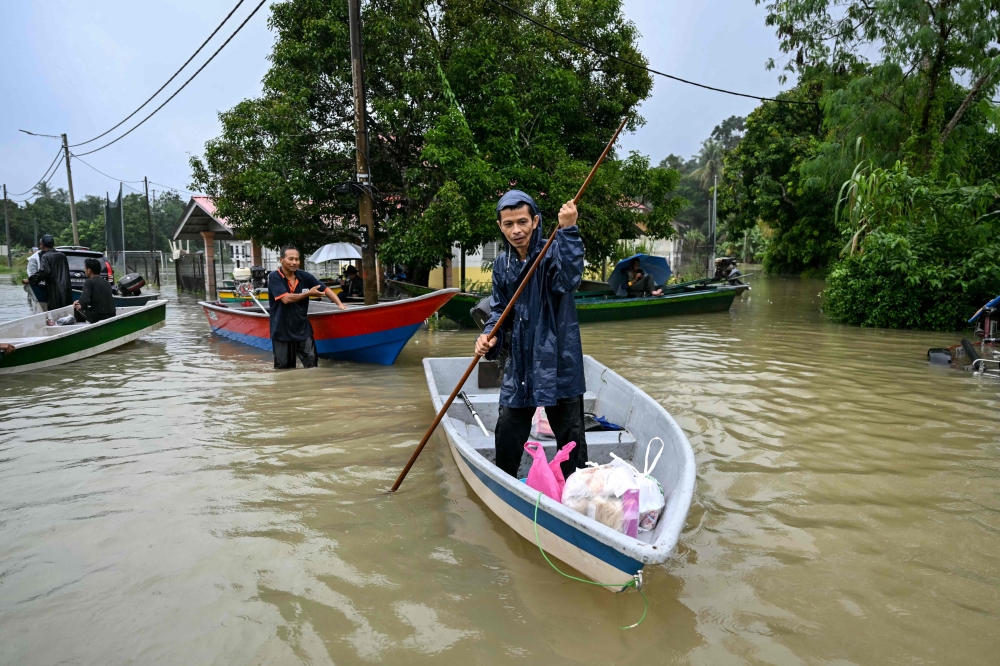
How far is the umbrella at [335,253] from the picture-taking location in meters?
13.3

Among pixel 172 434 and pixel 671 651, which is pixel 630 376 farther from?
pixel 671 651

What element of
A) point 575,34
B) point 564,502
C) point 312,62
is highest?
point 575,34

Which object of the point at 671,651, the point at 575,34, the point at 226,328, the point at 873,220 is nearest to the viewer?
the point at 671,651

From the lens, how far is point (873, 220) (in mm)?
11938

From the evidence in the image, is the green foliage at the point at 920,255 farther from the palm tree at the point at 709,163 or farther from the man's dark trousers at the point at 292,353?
the palm tree at the point at 709,163

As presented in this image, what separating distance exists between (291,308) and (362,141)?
4.06 metres

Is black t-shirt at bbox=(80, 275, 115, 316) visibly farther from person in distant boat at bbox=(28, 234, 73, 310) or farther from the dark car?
the dark car

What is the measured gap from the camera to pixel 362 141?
10.3 metres

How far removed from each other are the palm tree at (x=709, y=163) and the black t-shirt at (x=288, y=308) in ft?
154

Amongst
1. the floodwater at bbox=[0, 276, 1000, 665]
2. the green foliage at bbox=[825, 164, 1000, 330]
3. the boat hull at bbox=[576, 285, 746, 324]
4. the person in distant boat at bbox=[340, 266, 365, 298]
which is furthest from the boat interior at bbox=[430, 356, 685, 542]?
the person in distant boat at bbox=[340, 266, 365, 298]

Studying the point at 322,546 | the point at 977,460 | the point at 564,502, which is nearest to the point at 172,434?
the point at 322,546

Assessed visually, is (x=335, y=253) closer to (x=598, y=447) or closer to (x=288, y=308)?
(x=288, y=308)

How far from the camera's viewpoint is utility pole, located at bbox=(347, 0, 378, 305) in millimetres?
10016

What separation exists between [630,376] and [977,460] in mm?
3629
